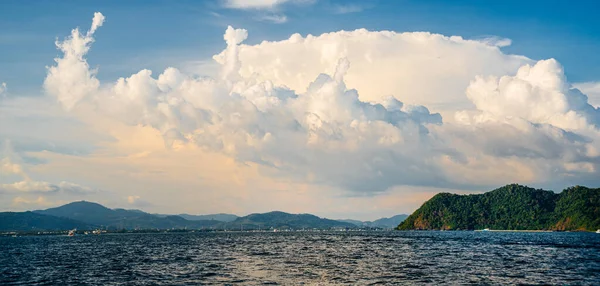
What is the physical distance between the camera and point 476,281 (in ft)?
251

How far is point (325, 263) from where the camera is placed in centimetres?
10944

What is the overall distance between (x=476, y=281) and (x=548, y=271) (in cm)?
2325

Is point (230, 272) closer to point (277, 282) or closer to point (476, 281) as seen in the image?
point (277, 282)

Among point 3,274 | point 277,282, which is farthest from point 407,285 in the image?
point 3,274

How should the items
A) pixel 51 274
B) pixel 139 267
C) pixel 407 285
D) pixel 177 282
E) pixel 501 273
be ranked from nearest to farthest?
pixel 407 285, pixel 177 282, pixel 501 273, pixel 51 274, pixel 139 267

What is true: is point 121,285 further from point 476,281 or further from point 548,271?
point 548,271

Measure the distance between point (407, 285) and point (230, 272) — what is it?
35236 millimetres

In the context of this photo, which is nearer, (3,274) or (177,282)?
(177,282)

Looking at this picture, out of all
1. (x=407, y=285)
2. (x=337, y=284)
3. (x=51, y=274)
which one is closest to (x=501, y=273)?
(x=407, y=285)

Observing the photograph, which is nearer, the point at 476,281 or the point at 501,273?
the point at 476,281

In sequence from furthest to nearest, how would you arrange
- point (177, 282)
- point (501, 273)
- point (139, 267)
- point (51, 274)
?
point (139, 267) → point (51, 274) → point (501, 273) → point (177, 282)

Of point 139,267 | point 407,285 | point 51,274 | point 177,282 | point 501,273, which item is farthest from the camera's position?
point 139,267

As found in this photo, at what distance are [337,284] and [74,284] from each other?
4340 cm

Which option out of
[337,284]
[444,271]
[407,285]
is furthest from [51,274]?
[444,271]
